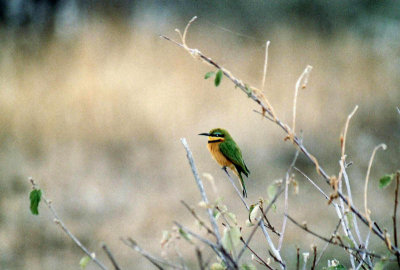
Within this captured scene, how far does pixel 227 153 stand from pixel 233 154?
31mm

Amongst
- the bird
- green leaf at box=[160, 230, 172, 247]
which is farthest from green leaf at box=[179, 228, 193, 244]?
the bird

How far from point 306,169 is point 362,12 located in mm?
904

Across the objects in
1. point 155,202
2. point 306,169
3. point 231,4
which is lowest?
point 155,202

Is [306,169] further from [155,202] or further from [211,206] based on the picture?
[211,206]

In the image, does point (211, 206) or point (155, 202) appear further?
point (155, 202)

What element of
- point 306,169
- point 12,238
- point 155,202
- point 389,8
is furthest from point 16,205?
point 389,8

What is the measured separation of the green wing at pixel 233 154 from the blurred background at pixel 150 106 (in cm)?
105

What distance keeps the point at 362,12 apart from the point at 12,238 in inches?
90.1

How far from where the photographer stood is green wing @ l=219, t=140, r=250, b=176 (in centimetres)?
191

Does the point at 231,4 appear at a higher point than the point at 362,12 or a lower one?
lower

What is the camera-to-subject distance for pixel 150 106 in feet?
10.0

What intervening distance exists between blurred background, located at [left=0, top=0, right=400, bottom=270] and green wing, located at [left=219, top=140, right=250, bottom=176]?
1.05 meters

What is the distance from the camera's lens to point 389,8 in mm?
3061

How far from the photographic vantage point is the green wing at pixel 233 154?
6.26ft
